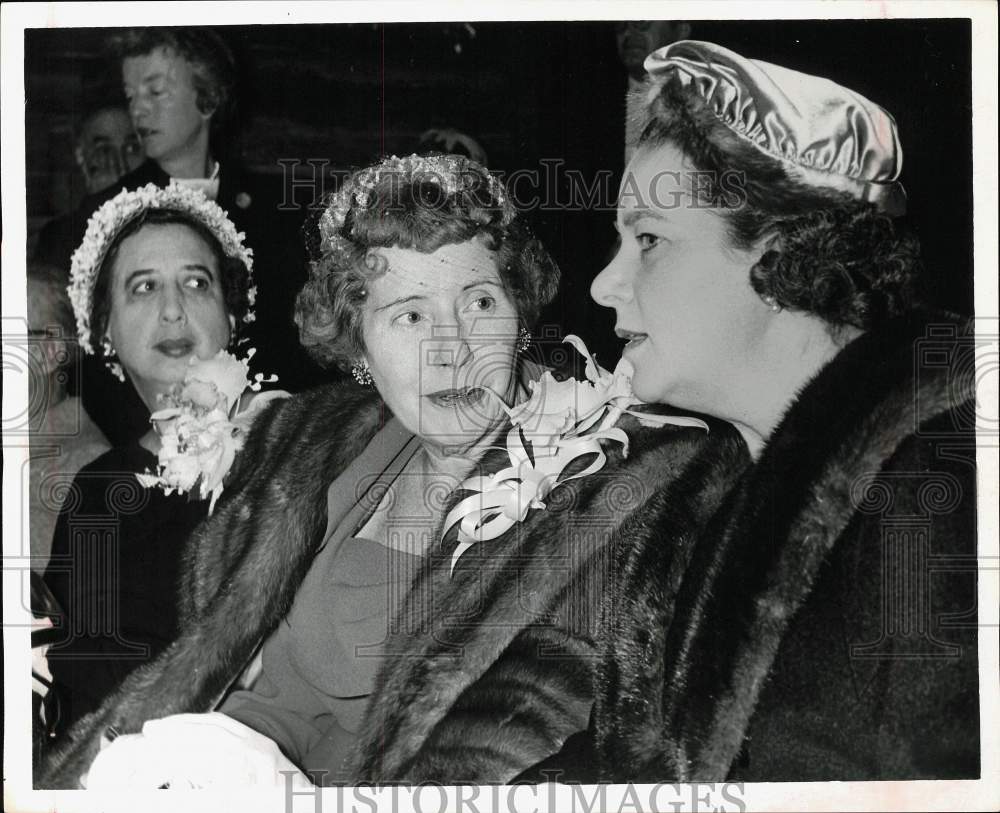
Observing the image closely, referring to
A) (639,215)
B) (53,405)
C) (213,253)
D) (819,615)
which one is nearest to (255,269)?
(213,253)

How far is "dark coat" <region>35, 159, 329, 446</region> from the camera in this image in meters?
2.31

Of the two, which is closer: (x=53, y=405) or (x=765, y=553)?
(x=765, y=553)

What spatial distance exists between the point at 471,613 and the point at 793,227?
1.18 meters

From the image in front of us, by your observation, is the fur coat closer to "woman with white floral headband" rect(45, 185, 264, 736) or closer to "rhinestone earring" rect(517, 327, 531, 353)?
"woman with white floral headband" rect(45, 185, 264, 736)

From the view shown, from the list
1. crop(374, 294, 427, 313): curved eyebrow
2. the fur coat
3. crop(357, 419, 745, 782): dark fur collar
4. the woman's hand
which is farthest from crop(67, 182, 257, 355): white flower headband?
the woman's hand

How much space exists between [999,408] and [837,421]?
429 millimetres

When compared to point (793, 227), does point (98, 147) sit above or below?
above

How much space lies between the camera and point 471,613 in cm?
225

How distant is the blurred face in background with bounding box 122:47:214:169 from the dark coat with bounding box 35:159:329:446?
0.20 feet

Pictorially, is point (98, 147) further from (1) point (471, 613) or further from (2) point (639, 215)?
(1) point (471, 613)

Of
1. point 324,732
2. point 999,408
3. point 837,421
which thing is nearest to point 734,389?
point 837,421

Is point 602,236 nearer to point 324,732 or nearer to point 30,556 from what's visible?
point 324,732

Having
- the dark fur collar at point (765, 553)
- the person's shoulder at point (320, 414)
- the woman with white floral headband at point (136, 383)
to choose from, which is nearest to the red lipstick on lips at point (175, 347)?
the woman with white floral headband at point (136, 383)

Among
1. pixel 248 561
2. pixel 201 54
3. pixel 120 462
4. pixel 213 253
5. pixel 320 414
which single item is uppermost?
pixel 201 54
